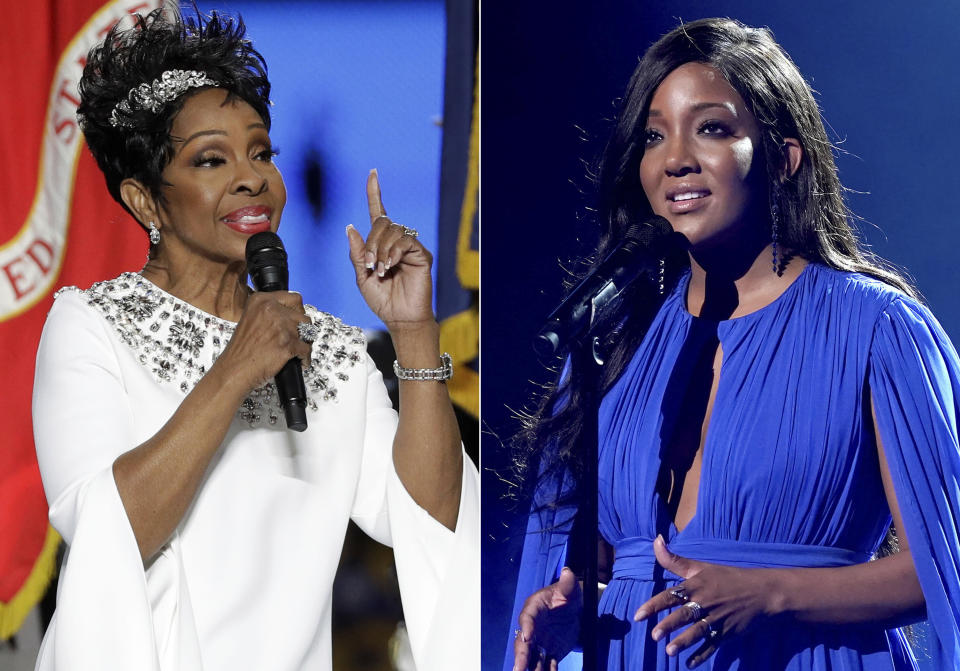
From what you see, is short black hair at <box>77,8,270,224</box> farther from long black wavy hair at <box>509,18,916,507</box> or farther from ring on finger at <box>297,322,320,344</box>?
long black wavy hair at <box>509,18,916,507</box>

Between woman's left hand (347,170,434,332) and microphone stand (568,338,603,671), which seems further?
microphone stand (568,338,603,671)

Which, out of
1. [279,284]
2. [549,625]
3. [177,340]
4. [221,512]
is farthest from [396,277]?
[549,625]

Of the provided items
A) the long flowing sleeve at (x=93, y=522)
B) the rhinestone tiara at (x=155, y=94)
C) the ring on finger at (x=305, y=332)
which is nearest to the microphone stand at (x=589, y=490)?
the ring on finger at (x=305, y=332)

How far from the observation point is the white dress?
178 centimetres

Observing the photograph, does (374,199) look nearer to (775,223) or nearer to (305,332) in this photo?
(305,332)

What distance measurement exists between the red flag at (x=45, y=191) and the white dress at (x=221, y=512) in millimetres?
477

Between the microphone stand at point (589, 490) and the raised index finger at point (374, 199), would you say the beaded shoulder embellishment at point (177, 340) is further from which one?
the microphone stand at point (589, 490)

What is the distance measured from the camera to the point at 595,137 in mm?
2363

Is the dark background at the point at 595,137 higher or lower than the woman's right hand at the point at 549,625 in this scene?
higher

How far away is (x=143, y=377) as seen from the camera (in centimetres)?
196

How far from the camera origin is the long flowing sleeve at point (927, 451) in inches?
78.4

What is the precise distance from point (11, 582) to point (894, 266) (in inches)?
77.6

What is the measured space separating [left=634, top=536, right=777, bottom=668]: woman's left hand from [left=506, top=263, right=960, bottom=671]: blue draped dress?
18 mm

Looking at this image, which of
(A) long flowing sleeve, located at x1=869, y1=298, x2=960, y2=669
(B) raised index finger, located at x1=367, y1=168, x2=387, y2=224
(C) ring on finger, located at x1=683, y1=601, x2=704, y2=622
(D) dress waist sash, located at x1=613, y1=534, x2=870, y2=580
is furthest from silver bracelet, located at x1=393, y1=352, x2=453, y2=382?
(A) long flowing sleeve, located at x1=869, y1=298, x2=960, y2=669
